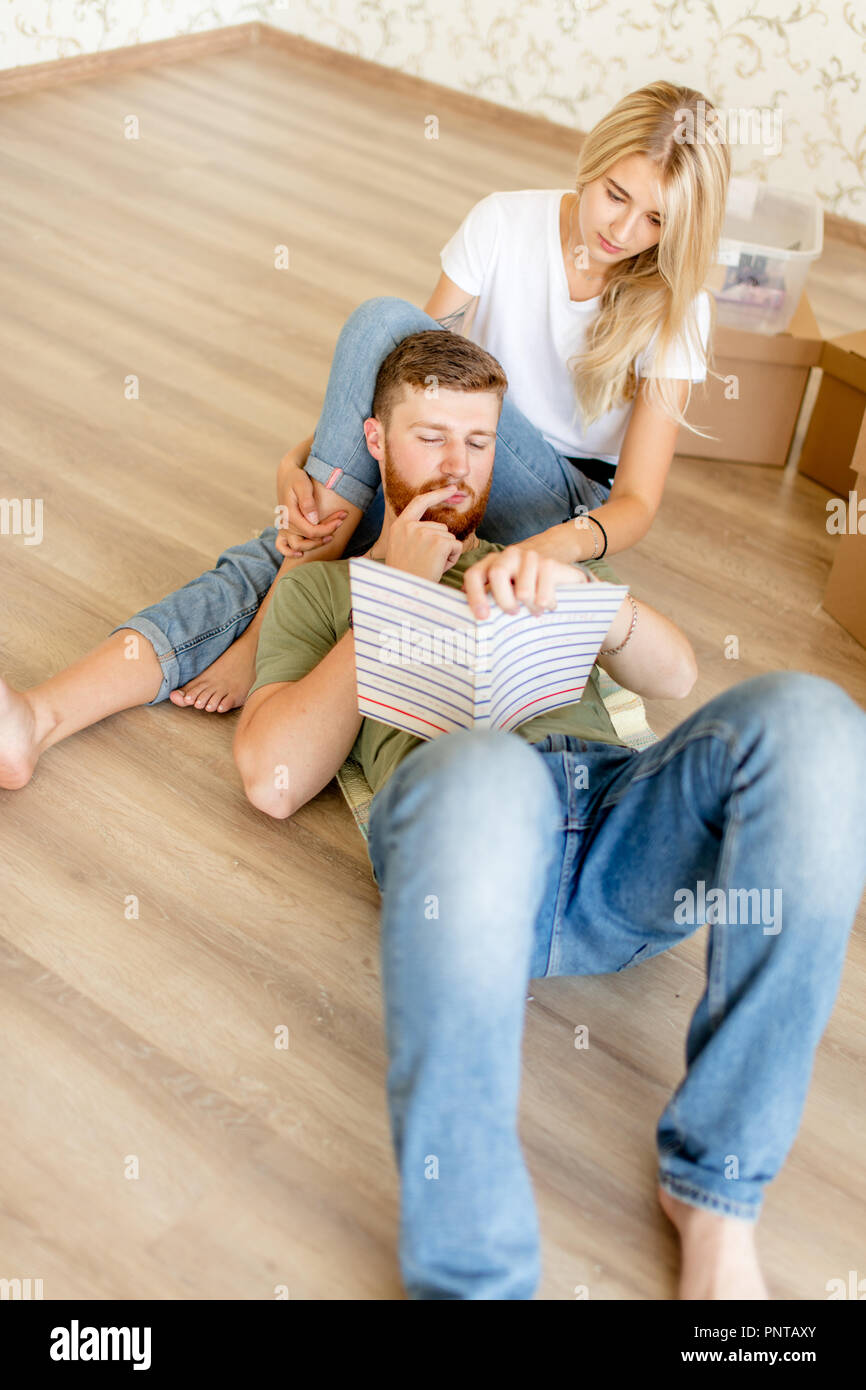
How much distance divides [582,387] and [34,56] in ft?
9.27

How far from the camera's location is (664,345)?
174 cm

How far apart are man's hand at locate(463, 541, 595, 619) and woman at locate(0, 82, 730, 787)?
31cm

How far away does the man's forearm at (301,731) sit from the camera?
1.43 m

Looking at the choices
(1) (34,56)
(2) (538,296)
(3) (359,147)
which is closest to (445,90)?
(3) (359,147)

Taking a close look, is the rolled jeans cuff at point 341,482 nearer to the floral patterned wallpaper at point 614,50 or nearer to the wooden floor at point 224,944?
the wooden floor at point 224,944

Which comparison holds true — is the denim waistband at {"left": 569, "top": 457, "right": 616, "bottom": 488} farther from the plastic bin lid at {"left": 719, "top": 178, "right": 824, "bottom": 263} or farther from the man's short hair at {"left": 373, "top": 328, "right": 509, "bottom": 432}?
the plastic bin lid at {"left": 719, "top": 178, "right": 824, "bottom": 263}

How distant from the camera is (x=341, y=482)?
1736 millimetres

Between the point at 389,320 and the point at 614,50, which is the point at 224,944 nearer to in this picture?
the point at 389,320

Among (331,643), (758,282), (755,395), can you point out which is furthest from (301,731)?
(758,282)

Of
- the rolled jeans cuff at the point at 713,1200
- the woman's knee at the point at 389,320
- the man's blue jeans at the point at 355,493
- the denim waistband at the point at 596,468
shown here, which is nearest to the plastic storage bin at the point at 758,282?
the denim waistband at the point at 596,468

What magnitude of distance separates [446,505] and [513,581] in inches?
11.7

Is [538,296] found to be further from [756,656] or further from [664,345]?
[756,656]

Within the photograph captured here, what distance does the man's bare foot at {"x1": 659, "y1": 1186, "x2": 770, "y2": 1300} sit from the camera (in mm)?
1112

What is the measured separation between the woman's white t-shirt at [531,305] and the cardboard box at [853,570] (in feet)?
1.31
